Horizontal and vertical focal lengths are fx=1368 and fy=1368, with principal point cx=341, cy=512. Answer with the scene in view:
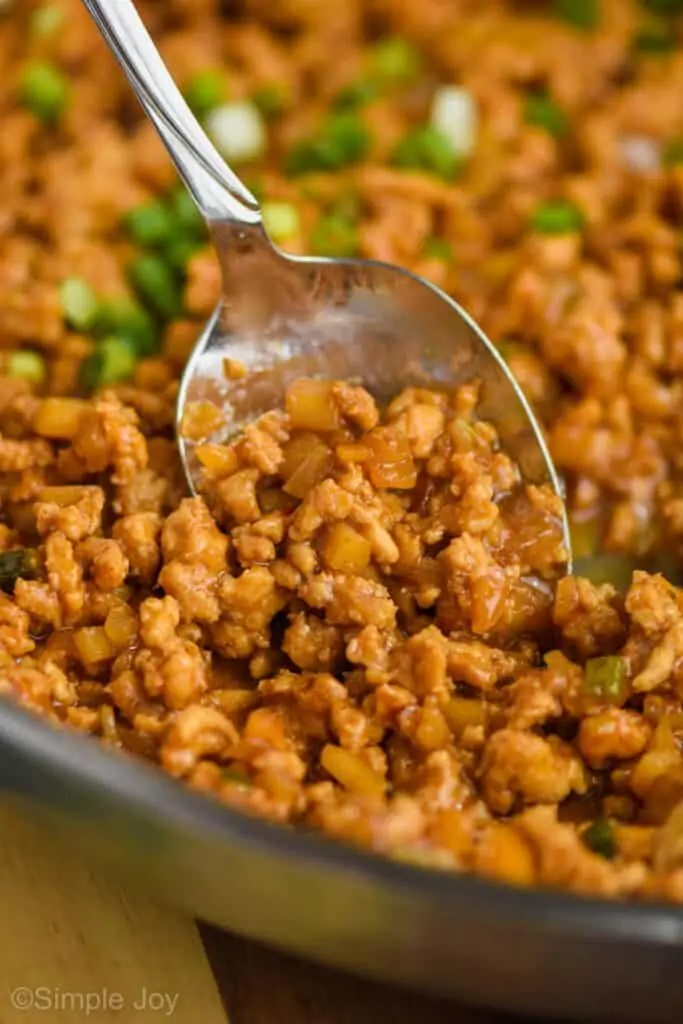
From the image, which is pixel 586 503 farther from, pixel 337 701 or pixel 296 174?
pixel 296 174

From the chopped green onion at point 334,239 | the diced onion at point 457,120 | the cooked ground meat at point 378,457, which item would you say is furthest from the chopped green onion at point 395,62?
the chopped green onion at point 334,239

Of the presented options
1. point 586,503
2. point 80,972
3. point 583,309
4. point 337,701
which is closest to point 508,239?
point 583,309

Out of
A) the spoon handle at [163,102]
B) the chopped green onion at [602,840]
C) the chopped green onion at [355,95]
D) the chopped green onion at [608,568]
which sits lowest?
the chopped green onion at [608,568]

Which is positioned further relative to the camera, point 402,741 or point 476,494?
point 476,494

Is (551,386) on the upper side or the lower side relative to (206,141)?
lower

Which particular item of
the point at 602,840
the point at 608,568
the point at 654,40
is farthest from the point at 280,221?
the point at 602,840

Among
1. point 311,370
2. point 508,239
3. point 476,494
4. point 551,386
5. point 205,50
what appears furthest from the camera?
point 205,50

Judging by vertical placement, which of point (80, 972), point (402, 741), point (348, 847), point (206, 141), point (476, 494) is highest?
point (206, 141)

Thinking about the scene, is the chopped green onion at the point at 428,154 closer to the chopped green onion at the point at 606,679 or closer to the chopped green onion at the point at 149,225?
the chopped green onion at the point at 149,225
